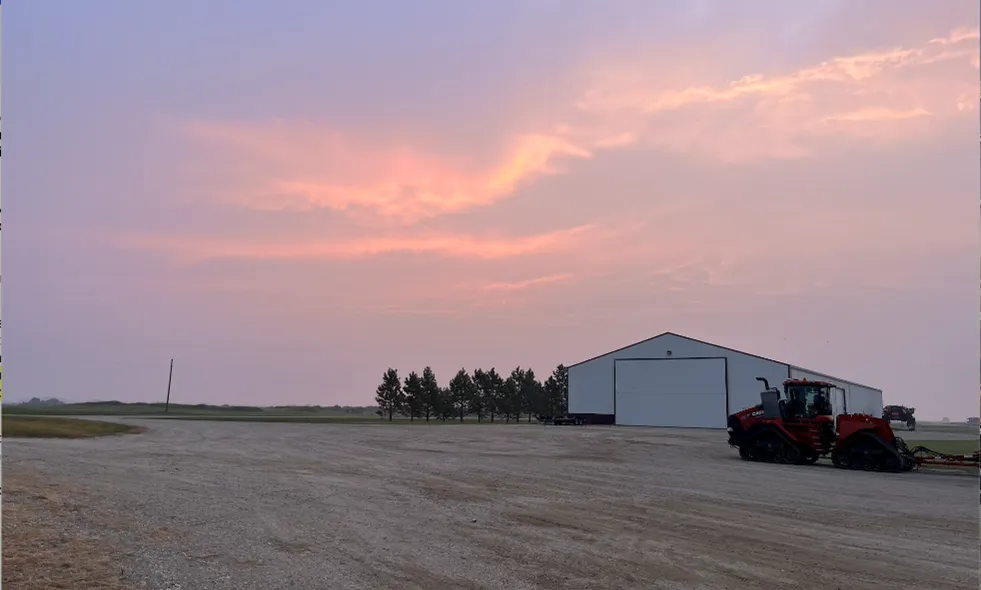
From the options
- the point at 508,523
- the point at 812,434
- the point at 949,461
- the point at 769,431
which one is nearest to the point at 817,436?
the point at 812,434

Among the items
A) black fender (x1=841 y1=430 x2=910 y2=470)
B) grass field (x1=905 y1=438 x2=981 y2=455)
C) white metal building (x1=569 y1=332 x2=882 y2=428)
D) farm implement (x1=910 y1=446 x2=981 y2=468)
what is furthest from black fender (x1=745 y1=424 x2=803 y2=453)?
white metal building (x1=569 y1=332 x2=882 y2=428)

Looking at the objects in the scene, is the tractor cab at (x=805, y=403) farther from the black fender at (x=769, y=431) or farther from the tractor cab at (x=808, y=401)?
the black fender at (x=769, y=431)

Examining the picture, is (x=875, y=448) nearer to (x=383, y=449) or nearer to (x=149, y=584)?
(x=383, y=449)

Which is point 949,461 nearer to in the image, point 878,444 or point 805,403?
point 878,444

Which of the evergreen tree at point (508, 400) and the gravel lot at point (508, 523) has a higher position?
the evergreen tree at point (508, 400)

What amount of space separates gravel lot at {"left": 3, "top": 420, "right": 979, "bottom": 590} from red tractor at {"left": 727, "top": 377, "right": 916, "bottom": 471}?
5.45 feet

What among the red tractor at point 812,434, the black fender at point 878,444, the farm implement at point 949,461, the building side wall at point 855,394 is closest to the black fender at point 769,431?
the red tractor at point 812,434

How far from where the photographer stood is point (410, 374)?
4114 inches

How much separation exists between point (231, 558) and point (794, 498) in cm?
1423

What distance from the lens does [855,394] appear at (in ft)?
305

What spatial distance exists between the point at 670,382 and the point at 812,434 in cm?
4159

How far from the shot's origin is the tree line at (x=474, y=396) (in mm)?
103375

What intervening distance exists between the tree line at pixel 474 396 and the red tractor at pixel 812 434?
68.4 metres

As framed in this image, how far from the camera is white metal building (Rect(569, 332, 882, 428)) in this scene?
66625 mm
